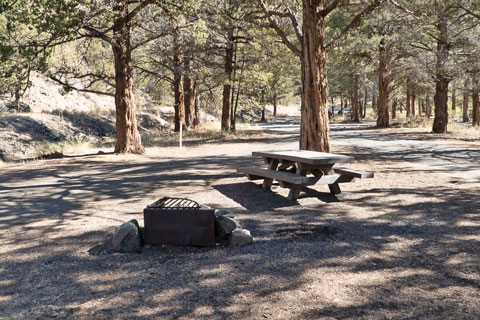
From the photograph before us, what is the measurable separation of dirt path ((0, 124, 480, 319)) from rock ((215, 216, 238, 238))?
276mm

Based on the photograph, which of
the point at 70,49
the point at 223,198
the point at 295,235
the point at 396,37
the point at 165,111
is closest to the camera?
the point at 295,235

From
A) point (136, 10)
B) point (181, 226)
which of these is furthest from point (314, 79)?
point (136, 10)

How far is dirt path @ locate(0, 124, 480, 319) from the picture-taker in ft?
10.3

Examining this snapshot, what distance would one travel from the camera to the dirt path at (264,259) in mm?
3148

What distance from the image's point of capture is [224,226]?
4.61m

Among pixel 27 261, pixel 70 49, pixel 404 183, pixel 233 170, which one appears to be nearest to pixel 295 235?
pixel 27 261

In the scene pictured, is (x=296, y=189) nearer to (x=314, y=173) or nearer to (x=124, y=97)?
(x=314, y=173)

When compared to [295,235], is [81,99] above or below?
above

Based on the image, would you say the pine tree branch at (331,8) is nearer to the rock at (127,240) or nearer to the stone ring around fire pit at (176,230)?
the stone ring around fire pit at (176,230)

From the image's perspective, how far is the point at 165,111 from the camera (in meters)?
40.1

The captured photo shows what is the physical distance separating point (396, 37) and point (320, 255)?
18.4 meters

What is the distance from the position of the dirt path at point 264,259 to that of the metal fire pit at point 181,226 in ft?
0.43

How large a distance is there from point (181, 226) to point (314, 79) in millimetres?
5774

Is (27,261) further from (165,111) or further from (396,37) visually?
(165,111)
